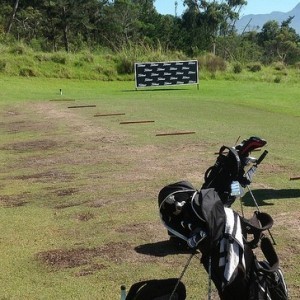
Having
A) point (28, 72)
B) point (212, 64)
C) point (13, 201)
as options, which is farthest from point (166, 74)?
point (13, 201)

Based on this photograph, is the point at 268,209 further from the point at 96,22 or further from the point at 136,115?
the point at 96,22

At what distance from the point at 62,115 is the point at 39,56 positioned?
50.5ft

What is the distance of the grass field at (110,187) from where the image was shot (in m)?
4.73

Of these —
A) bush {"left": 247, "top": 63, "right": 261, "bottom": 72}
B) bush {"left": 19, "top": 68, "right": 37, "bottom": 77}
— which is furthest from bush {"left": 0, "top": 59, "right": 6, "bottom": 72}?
bush {"left": 247, "top": 63, "right": 261, "bottom": 72}

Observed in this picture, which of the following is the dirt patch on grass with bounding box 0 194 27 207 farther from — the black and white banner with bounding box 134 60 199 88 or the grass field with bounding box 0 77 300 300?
the black and white banner with bounding box 134 60 199 88

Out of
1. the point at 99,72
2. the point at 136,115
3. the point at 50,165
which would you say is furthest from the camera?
the point at 99,72

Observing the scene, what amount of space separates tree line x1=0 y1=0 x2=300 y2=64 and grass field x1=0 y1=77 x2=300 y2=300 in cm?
2464

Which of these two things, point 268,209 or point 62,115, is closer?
point 268,209

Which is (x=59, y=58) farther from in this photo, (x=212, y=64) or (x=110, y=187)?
(x=110, y=187)

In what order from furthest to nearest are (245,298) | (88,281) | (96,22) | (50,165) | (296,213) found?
(96,22) → (50,165) → (296,213) → (88,281) → (245,298)

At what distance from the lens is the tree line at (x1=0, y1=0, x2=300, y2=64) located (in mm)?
46781

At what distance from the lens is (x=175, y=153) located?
396 inches

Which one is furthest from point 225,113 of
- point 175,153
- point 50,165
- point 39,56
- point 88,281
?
point 39,56

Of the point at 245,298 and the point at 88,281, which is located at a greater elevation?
the point at 245,298
